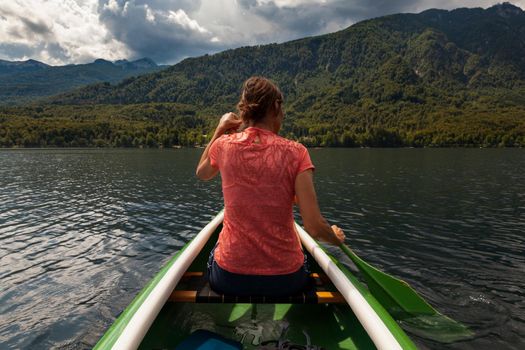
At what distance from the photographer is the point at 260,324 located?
204 inches

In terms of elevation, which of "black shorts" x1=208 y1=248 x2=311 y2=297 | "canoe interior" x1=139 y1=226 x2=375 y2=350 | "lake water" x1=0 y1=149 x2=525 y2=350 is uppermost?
"black shorts" x1=208 y1=248 x2=311 y2=297

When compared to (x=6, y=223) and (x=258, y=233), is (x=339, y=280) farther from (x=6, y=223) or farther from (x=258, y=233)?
(x=6, y=223)

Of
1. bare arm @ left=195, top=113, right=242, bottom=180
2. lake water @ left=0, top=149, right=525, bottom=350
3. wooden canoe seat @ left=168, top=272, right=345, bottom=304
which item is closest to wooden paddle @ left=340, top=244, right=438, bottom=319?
wooden canoe seat @ left=168, top=272, right=345, bottom=304

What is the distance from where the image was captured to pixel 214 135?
391cm

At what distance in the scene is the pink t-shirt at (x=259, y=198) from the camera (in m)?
3.29

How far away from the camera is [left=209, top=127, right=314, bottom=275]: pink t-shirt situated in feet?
10.8

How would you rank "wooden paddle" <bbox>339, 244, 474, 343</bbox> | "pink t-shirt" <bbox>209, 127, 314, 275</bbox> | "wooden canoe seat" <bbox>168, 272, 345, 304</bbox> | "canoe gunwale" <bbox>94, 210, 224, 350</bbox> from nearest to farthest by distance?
"canoe gunwale" <bbox>94, 210, 224, 350</bbox>
"pink t-shirt" <bbox>209, 127, 314, 275</bbox>
"wooden canoe seat" <bbox>168, 272, 345, 304</bbox>
"wooden paddle" <bbox>339, 244, 474, 343</bbox>

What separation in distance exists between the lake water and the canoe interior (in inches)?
A: 136

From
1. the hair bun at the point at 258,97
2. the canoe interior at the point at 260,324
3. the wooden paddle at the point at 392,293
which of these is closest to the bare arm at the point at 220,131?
the hair bun at the point at 258,97

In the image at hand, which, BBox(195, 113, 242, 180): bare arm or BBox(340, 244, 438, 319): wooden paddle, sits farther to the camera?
BBox(340, 244, 438, 319): wooden paddle

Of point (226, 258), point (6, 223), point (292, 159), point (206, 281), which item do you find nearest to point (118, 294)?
point (206, 281)

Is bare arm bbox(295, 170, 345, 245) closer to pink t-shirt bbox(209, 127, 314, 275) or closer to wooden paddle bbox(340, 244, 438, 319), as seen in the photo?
pink t-shirt bbox(209, 127, 314, 275)

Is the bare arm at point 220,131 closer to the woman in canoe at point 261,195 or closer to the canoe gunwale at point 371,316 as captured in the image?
the woman in canoe at point 261,195

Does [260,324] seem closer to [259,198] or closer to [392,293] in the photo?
[392,293]
